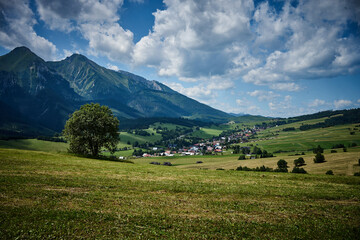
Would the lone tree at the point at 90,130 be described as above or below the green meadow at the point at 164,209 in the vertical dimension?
above

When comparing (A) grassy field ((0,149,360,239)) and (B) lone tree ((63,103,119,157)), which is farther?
(B) lone tree ((63,103,119,157))

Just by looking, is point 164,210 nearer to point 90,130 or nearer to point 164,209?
point 164,209

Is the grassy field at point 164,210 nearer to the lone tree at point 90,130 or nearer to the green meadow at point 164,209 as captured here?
the green meadow at point 164,209

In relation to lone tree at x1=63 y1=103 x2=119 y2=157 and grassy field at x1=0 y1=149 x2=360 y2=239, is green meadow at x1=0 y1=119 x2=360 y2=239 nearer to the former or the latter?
grassy field at x1=0 y1=149 x2=360 y2=239

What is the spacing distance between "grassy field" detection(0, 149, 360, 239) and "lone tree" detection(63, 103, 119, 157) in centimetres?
3154

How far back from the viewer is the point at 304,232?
13.4m

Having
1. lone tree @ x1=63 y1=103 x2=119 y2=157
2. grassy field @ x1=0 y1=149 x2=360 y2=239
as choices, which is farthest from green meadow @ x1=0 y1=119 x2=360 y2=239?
lone tree @ x1=63 y1=103 x2=119 y2=157

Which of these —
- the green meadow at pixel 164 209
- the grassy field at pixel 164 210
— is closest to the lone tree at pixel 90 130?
the grassy field at pixel 164 210

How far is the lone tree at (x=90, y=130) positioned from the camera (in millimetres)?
55150

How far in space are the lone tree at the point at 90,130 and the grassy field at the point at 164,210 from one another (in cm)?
3154

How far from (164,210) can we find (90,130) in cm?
4825

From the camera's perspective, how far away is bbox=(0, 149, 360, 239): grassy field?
488 inches

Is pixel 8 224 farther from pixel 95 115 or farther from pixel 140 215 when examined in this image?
pixel 95 115

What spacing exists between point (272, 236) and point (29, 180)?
81.1 feet
